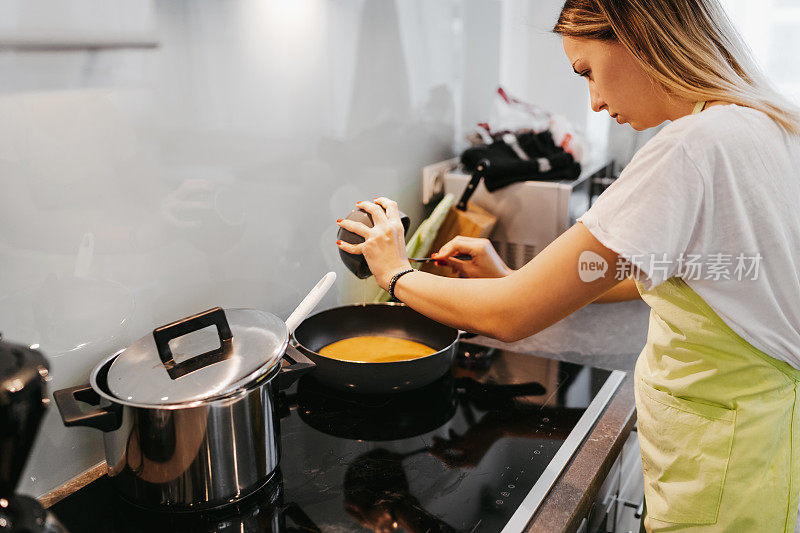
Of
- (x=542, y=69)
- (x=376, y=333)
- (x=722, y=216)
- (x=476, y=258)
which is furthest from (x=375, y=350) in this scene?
(x=542, y=69)

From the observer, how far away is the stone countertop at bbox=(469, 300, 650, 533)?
907mm

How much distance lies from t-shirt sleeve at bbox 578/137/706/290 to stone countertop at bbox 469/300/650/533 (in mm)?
350

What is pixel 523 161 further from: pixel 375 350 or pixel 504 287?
pixel 504 287

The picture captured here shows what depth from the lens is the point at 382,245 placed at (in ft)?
3.38

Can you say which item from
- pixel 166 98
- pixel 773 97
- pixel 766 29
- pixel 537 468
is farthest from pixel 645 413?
pixel 766 29

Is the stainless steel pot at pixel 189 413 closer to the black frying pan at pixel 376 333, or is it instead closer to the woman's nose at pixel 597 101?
the black frying pan at pixel 376 333

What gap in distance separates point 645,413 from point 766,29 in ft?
5.33

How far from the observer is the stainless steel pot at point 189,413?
0.81 metres

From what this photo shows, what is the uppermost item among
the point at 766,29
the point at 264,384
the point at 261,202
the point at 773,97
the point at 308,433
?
the point at 766,29

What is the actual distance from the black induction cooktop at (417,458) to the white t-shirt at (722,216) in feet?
1.15

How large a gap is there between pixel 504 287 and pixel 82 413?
55cm

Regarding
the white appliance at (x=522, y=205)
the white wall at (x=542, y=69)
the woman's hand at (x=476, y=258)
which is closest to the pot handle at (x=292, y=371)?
the woman's hand at (x=476, y=258)

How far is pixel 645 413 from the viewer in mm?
984

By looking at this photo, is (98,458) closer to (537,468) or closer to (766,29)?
(537,468)
